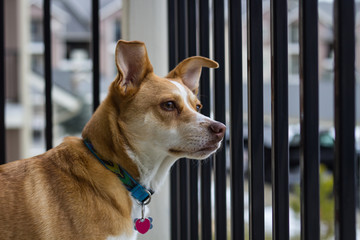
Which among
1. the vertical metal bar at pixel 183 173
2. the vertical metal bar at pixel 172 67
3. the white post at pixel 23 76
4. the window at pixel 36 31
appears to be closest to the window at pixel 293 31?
the white post at pixel 23 76

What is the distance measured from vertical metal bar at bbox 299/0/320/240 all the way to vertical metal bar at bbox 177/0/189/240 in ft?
2.21

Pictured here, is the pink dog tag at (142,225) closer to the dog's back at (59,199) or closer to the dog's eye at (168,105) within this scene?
the dog's back at (59,199)

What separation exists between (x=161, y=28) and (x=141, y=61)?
2.20ft

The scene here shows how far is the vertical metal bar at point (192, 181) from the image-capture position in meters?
1.59

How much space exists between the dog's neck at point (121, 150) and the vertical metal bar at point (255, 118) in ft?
1.00

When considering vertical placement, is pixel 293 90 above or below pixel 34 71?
below

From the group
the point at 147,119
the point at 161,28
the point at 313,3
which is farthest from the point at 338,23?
the point at 161,28

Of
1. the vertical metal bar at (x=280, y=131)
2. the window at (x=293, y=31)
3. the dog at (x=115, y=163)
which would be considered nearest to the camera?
the vertical metal bar at (x=280, y=131)

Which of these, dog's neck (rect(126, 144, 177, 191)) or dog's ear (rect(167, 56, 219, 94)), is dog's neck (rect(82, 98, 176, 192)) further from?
dog's ear (rect(167, 56, 219, 94))

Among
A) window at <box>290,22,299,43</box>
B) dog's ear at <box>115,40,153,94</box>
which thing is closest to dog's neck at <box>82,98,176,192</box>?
dog's ear at <box>115,40,153,94</box>

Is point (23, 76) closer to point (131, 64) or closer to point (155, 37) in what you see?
point (155, 37)

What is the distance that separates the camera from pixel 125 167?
1.38 meters

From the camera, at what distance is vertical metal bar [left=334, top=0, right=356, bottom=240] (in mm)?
919

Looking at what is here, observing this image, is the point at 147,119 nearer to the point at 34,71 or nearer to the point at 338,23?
the point at 338,23
